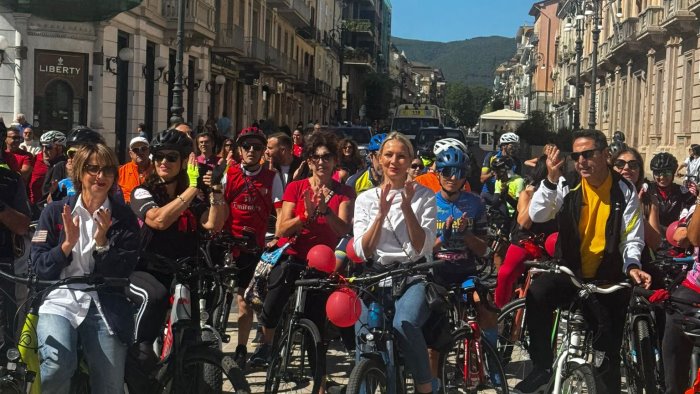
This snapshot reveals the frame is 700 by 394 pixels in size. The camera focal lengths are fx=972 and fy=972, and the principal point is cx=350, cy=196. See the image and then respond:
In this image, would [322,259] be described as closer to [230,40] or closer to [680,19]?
[680,19]

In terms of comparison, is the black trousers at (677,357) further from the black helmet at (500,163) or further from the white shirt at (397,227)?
the black helmet at (500,163)

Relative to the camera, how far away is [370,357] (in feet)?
16.2

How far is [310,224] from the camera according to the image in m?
6.78

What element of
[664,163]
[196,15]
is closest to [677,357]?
[664,163]

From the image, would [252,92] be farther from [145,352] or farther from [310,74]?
[145,352]

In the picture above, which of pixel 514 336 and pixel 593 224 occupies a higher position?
pixel 593 224

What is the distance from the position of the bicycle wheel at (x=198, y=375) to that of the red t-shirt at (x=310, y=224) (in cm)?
191

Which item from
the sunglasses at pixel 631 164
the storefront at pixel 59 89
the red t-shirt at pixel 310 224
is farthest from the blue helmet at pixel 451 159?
the storefront at pixel 59 89

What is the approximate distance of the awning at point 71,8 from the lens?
2234 cm

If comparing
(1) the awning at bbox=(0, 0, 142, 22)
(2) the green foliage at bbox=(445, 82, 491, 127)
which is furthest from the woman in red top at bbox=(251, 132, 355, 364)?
(2) the green foliage at bbox=(445, 82, 491, 127)

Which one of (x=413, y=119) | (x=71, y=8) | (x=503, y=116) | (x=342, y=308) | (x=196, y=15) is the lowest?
(x=342, y=308)

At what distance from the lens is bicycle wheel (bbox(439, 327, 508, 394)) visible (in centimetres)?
576

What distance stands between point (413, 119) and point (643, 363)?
98.8ft

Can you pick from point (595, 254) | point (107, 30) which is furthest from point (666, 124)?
point (595, 254)
